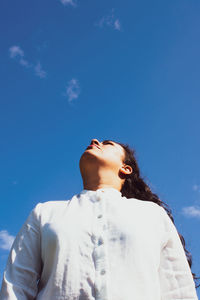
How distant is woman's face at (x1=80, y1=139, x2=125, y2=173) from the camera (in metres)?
3.78

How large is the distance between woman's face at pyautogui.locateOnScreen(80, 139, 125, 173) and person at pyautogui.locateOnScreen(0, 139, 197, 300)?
38 cm

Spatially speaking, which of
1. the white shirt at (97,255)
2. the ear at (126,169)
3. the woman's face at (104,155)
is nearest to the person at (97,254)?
the white shirt at (97,255)

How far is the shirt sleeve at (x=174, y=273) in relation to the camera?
2.85 meters

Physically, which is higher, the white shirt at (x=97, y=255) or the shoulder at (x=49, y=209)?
the shoulder at (x=49, y=209)

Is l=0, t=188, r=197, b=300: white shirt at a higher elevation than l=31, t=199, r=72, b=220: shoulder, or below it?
below

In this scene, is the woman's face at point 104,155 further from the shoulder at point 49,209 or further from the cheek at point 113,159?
the shoulder at point 49,209

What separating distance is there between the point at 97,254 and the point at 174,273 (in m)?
0.77

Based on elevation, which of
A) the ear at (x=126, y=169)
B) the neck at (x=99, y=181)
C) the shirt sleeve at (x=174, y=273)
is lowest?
the shirt sleeve at (x=174, y=273)

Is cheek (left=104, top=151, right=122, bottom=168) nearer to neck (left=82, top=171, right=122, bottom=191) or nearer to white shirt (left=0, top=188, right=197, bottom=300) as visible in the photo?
neck (left=82, top=171, right=122, bottom=191)

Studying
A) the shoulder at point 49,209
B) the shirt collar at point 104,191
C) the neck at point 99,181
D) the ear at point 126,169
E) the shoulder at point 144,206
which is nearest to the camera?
the shoulder at point 49,209

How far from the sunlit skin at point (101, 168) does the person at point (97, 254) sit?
0.57ft

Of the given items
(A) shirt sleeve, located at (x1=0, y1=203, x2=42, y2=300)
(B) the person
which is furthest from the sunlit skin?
(A) shirt sleeve, located at (x1=0, y1=203, x2=42, y2=300)

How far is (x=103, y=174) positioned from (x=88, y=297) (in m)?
1.50

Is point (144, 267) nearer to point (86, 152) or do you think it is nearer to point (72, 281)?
point (72, 281)
